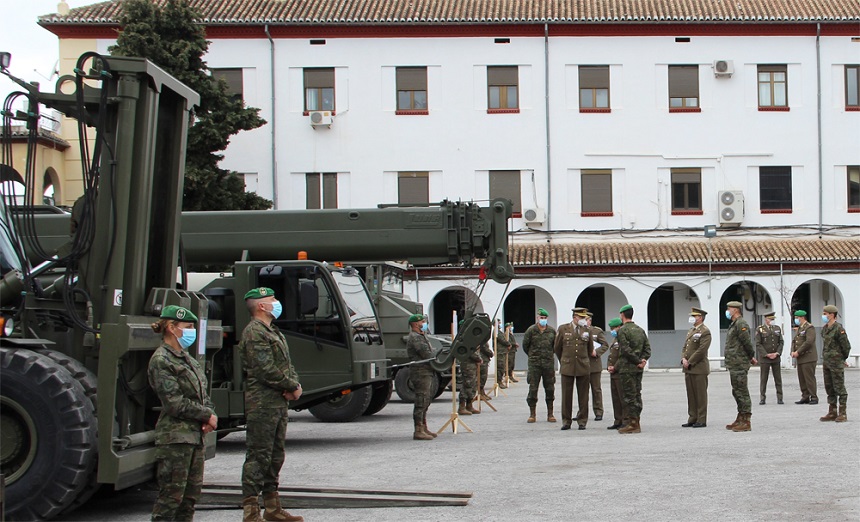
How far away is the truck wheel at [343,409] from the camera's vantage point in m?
18.2

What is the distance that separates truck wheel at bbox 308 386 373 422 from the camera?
18.2 meters

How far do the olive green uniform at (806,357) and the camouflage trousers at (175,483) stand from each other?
47.2ft

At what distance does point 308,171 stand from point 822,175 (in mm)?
18029

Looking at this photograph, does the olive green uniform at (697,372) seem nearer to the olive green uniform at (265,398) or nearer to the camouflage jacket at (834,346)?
the camouflage jacket at (834,346)

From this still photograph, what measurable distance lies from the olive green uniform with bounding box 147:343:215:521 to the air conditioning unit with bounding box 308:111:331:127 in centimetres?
2994

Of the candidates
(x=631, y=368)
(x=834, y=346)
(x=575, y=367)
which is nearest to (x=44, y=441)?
(x=631, y=368)

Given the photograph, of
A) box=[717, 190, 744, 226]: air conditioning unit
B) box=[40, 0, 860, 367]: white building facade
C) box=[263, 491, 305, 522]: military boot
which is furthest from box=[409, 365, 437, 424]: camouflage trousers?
box=[717, 190, 744, 226]: air conditioning unit

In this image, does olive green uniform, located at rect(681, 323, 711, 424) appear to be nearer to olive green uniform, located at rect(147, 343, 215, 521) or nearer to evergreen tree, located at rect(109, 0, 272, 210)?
olive green uniform, located at rect(147, 343, 215, 521)

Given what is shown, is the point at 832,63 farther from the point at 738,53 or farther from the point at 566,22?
the point at 566,22

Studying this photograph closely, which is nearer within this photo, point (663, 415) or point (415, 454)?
point (415, 454)

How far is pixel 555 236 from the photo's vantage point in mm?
37875

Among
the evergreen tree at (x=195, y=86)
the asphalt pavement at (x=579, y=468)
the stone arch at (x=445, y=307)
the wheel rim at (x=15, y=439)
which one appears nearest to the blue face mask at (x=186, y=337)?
the wheel rim at (x=15, y=439)

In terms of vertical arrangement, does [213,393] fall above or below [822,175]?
below

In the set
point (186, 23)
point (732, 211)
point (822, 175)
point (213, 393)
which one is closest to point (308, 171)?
point (186, 23)
